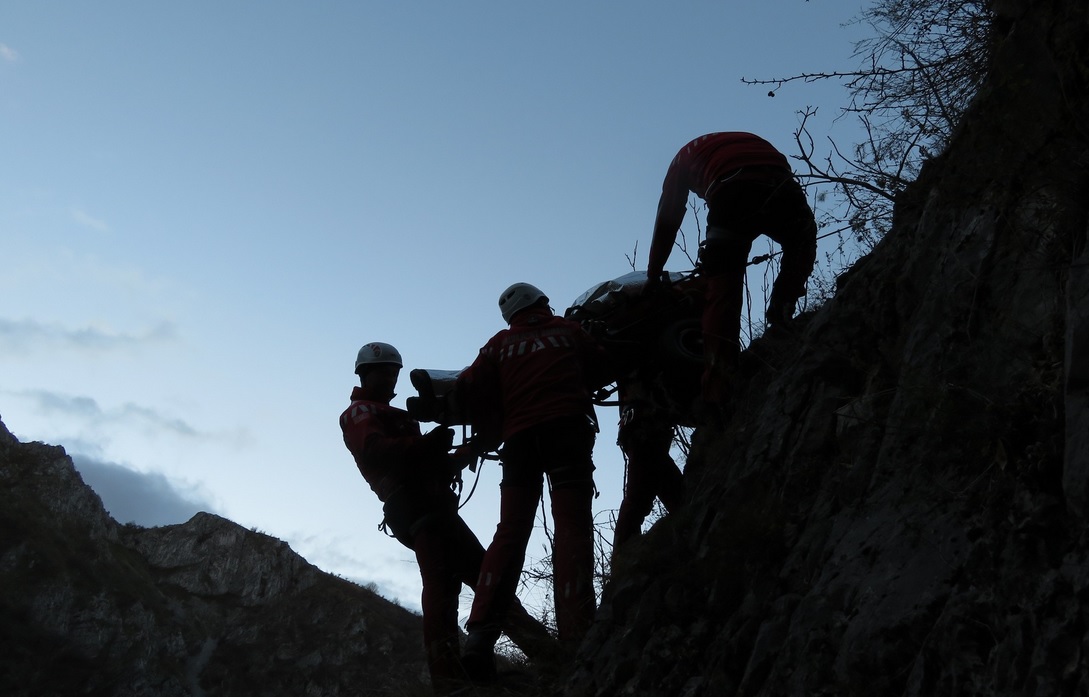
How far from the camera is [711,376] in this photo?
248 inches

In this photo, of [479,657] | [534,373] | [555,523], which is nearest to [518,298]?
[534,373]

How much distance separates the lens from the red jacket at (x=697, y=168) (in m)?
6.51

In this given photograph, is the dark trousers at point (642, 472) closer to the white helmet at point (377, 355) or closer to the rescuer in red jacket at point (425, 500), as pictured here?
the rescuer in red jacket at point (425, 500)

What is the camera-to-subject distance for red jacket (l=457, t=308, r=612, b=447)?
6.29m

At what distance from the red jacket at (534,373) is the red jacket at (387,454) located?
498mm

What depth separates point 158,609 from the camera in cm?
8188

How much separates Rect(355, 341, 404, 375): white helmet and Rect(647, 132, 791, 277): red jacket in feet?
7.77

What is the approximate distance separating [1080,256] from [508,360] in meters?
3.75

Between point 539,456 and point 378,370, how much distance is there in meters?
2.35

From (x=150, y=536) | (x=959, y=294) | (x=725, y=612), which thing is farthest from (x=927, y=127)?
(x=150, y=536)

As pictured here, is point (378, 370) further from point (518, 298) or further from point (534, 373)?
point (534, 373)

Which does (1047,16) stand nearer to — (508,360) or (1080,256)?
(1080,256)

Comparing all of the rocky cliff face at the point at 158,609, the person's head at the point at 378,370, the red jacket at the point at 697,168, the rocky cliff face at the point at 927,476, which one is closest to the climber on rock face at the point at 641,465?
the red jacket at the point at 697,168

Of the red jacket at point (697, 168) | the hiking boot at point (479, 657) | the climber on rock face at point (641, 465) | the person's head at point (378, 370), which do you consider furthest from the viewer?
the person's head at point (378, 370)
